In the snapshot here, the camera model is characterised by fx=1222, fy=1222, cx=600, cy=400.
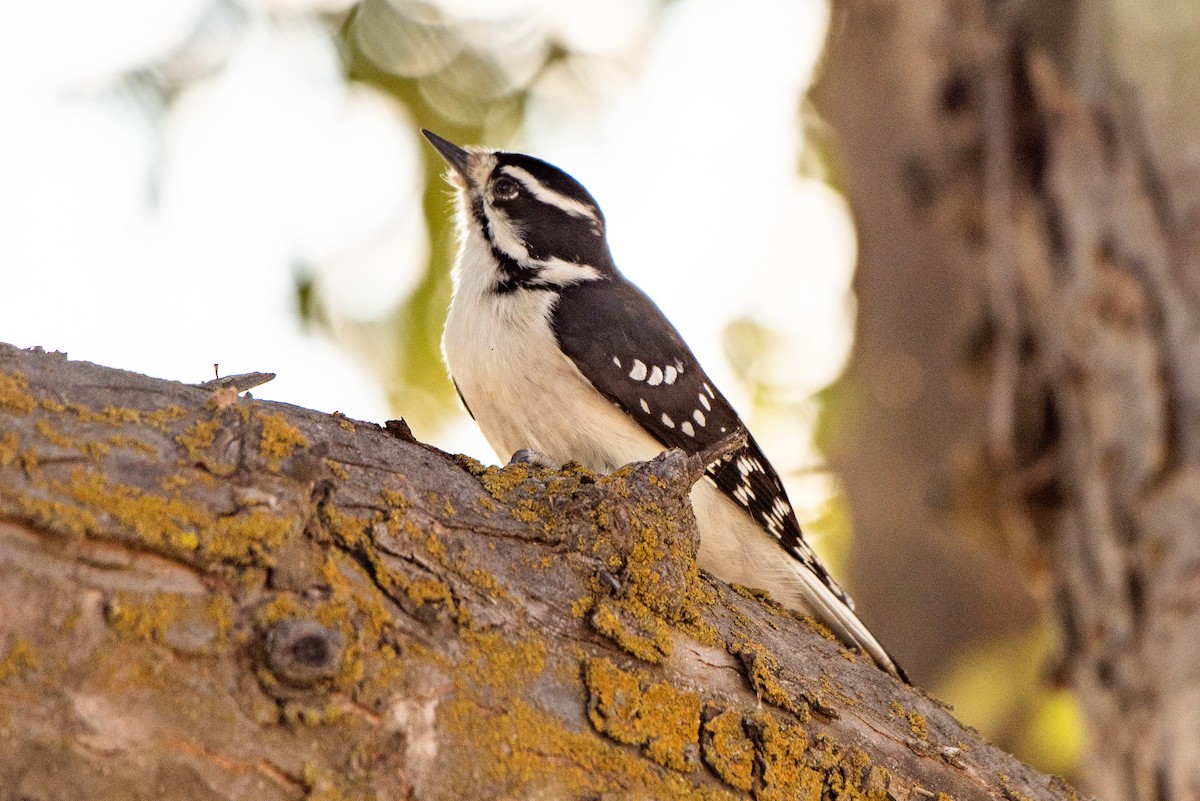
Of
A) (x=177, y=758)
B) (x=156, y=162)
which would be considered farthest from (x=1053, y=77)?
(x=177, y=758)

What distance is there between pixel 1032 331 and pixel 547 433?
259 centimetres

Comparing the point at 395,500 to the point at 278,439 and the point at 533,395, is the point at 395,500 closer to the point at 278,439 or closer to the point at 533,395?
the point at 278,439

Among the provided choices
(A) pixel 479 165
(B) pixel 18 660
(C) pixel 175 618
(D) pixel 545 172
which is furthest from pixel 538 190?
(B) pixel 18 660

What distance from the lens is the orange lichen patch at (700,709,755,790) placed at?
2.70 meters

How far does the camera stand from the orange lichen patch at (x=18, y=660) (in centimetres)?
201

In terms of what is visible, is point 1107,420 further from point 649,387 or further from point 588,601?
point 588,601

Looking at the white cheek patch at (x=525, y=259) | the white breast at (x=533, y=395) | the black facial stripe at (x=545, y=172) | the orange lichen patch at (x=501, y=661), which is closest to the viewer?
the orange lichen patch at (x=501, y=661)

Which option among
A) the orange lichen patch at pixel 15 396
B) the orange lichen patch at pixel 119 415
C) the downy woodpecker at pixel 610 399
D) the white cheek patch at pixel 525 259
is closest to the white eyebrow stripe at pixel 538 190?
the white cheek patch at pixel 525 259

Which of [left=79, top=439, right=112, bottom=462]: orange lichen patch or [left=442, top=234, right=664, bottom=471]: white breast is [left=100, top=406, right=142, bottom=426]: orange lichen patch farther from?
[left=442, top=234, right=664, bottom=471]: white breast

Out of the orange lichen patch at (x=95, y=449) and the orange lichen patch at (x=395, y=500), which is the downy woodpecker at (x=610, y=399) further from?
the orange lichen patch at (x=95, y=449)

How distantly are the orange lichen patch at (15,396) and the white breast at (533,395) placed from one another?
2.32m

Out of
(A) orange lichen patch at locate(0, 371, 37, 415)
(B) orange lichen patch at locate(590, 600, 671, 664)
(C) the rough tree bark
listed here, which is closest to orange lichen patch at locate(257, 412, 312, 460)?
(C) the rough tree bark

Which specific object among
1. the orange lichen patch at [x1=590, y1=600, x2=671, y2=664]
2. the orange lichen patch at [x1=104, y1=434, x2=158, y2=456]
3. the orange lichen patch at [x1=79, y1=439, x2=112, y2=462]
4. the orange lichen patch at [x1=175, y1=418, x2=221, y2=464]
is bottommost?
the orange lichen patch at [x1=590, y1=600, x2=671, y2=664]

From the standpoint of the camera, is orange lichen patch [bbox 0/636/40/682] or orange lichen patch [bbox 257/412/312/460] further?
orange lichen patch [bbox 257/412/312/460]
